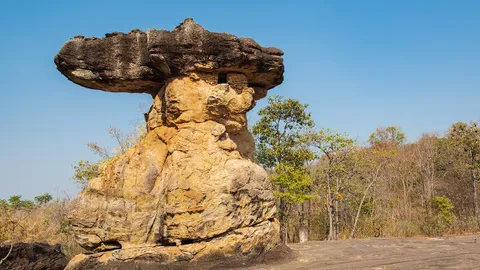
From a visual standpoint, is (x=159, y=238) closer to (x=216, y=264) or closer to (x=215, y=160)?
(x=216, y=264)

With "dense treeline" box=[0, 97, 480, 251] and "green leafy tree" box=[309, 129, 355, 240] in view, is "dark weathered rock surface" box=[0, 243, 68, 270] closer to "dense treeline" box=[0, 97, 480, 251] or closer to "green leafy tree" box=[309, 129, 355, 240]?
"dense treeline" box=[0, 97, 480, 251]

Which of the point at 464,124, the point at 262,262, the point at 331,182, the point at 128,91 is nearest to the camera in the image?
the point at 262,262

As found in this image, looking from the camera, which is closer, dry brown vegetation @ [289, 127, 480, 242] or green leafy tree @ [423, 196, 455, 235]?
green leafy tree @ [423, 196, 455, 235]

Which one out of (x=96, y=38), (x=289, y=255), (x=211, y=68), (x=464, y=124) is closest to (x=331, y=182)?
(x=464, y=124)

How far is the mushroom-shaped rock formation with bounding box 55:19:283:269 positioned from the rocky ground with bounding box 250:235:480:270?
114cm

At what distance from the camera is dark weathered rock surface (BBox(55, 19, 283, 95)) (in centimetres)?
880

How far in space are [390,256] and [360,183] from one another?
45.6ft

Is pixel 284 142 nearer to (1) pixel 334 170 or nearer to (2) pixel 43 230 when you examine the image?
(1) pixel 334 170

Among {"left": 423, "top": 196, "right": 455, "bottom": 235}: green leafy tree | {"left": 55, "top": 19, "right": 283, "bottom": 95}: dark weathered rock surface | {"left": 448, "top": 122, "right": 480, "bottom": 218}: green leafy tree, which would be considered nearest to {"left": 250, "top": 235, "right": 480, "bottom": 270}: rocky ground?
{"left": 423, "top": 196, "right": 455, "bottom": 235}: green leafy tree

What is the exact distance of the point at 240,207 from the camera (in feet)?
28.3

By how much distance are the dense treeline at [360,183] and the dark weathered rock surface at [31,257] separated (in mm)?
8711

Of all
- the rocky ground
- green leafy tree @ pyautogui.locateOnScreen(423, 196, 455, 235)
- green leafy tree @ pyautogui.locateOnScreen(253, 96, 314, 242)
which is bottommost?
the rocky ground

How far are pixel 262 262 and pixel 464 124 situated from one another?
17621 millimetres

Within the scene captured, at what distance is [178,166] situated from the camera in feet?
28.3
